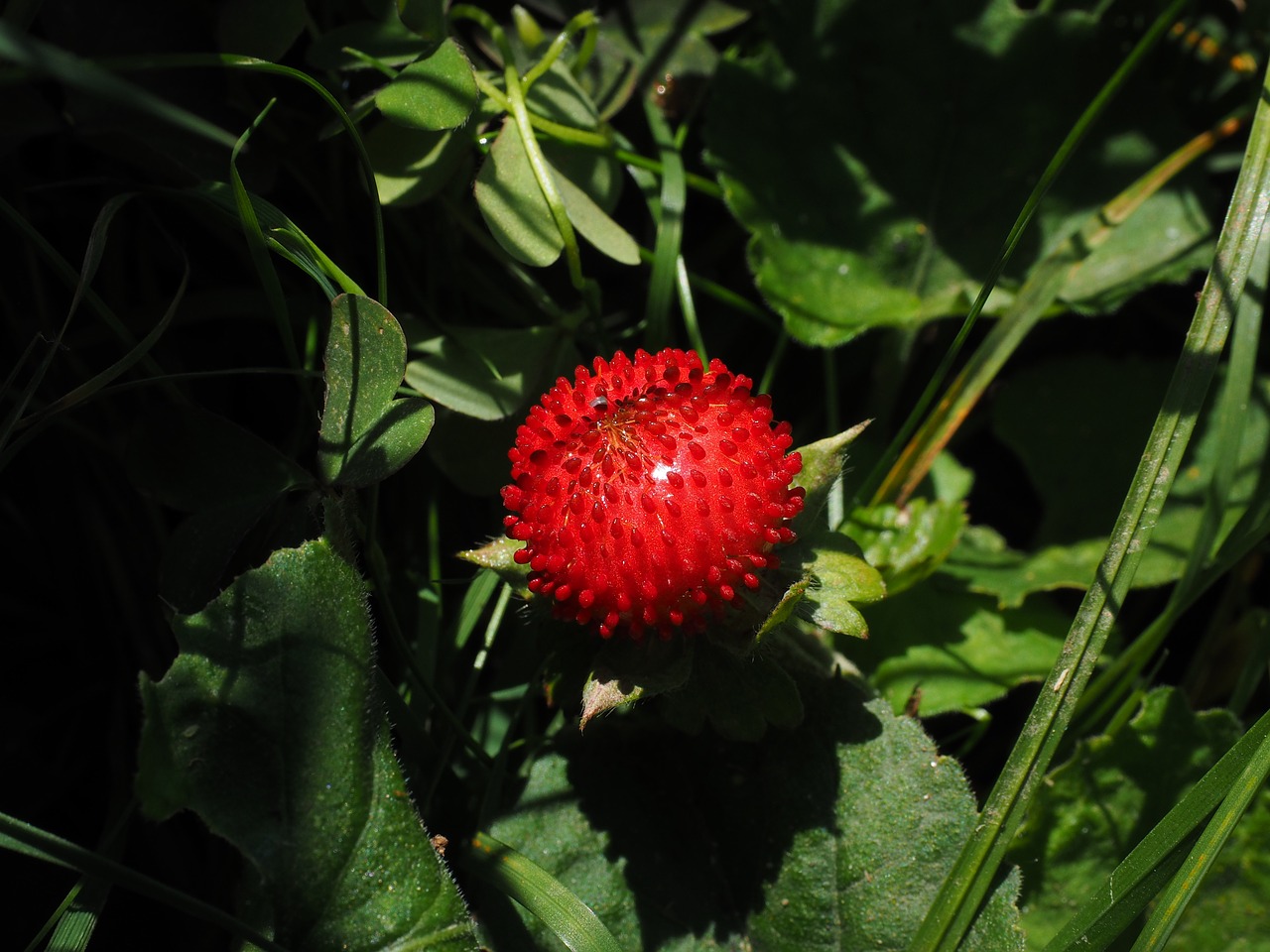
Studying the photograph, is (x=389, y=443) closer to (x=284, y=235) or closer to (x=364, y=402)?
(x=364, y=402)

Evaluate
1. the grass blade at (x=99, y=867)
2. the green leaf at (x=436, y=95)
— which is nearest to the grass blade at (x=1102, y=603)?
the grass blade at (x=99, y=867)

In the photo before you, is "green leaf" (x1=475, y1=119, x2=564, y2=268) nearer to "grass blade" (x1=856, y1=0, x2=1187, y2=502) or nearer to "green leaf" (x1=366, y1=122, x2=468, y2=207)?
"green leaf" (x1=366, y1=122, x2=468, y2=207)

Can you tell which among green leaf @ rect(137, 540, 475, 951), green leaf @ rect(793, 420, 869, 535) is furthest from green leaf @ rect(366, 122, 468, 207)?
green leaf @ rect(793, 420, 869, 535)

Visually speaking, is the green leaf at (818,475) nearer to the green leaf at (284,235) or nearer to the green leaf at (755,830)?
the green leaf at (755,830)

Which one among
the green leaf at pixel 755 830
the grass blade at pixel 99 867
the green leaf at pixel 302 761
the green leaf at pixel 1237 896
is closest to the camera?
the grass blade at pixel 99 867

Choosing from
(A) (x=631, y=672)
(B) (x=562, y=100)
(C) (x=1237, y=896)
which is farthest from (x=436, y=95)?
(C) (x=1237, y=896)
